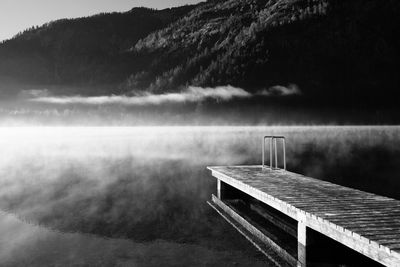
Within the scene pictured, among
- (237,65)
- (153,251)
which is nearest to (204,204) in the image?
(153,251)

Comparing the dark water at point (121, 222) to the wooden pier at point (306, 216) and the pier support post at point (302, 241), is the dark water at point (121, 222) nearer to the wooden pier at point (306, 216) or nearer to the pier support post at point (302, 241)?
the wooden pier at point (306, 216)

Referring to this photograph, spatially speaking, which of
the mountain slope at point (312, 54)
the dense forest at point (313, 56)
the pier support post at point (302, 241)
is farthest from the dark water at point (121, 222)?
the mountain slope at point (312, 54)

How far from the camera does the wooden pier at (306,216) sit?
6.59m

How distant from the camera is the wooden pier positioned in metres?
6.59

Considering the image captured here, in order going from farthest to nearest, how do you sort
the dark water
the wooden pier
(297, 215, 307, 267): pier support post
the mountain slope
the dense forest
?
the mountain slope
the dense forest
the dark water
(297, 215, 307, 267): pier support post
the wooden pier

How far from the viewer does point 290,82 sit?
148500 millimetres

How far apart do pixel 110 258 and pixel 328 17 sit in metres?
182

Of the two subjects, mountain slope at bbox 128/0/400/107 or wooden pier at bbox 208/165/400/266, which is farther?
mountain slope at bbox 128/0/400/107

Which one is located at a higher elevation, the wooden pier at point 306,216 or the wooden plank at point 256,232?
the wooden pier at point 306,216

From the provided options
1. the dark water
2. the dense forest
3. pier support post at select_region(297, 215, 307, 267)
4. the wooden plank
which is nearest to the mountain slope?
the dense forest

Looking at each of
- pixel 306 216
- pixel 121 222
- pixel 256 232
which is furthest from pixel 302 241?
pixel 121 222

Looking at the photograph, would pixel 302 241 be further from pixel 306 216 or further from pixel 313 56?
pixel 313 56

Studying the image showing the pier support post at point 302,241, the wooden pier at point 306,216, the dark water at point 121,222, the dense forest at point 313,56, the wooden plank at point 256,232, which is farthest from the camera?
the dense forest at point 313,56

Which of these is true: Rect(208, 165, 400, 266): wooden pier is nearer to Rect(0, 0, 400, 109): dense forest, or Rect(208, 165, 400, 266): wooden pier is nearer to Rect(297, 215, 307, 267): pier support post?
Rect(297, 215, 307, 267): pier support post
